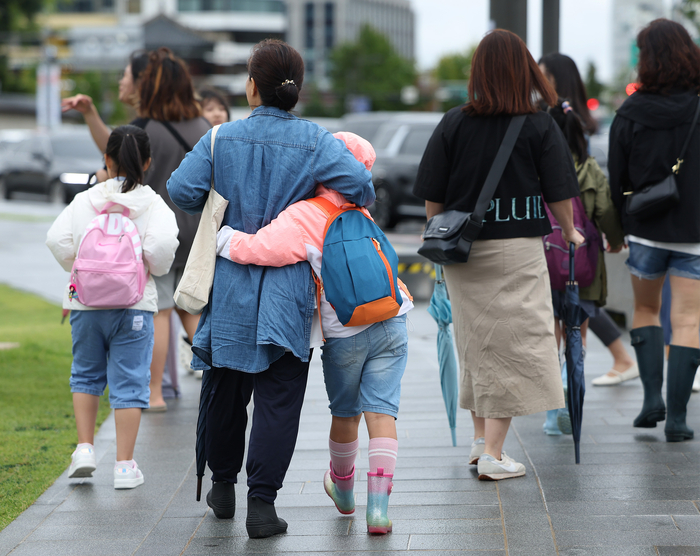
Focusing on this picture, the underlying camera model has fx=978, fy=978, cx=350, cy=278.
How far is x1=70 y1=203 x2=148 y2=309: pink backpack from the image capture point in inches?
162

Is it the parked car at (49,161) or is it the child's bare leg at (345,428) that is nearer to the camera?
the child's bare leg at (345,428)

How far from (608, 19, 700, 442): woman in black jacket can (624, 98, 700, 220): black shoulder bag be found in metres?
0.02

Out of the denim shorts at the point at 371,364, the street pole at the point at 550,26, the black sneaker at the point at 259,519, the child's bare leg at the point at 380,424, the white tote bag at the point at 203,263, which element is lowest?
the black sneaker at the point at 259,519

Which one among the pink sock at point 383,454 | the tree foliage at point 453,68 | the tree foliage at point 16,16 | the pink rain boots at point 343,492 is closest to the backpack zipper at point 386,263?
the pink sock at point 383,454

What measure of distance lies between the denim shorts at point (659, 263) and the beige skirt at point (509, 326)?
819 millimetres

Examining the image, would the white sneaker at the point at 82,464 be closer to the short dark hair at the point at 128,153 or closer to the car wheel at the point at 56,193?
the short dark hair at the point at 128,153

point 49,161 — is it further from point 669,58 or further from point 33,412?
point 669,58

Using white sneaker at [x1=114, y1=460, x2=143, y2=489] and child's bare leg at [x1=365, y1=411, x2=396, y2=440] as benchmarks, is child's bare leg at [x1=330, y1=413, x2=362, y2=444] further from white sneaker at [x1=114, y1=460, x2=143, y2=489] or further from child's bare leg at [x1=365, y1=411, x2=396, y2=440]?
white sneaker at [x1=114, y1=460, x2=143, y2=489]

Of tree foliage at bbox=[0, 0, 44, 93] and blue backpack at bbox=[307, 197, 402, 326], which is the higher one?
tree foliage at bbox=[0, 0, 44, 93]

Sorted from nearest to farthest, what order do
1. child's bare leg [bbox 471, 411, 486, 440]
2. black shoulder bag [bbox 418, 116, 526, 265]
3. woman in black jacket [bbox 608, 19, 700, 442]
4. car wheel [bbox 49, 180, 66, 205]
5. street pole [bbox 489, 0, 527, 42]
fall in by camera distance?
black shoulder bag [bbox 418, 116, 526, 265], child's bare leg [bbox 471, 411, 486, 440], woman in black jacket [bbox 608, 19, 700, 442], street pole [bbox 489, 0, 527, 42], car wheel [bbox 49, 180, 66, 205]

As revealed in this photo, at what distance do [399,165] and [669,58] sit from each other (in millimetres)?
12219

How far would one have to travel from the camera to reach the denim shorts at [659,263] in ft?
15.3

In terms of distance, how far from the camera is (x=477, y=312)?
4.19 metres

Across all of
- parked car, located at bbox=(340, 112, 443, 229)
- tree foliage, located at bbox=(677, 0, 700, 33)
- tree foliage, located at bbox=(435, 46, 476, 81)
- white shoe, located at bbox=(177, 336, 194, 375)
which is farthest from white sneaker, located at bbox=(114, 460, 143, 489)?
tree foliage, located at bbox=(435, 46, 476, 81)
